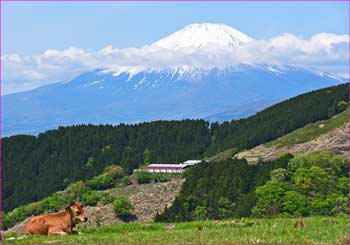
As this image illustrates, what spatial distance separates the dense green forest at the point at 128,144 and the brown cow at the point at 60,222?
10565 cm

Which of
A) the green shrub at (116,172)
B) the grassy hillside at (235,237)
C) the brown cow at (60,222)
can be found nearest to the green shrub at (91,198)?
the green shrub at (116,172)

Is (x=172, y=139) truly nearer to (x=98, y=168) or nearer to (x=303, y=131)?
(x=98, y=168)

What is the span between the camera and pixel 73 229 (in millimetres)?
20484

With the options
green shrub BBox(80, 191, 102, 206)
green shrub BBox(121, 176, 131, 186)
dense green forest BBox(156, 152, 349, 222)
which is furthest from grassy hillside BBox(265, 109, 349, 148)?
green shrub BBox(80, 191, 102, 206)

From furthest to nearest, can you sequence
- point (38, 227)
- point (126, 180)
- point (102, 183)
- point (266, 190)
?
point (102, 183)
point (126, 180)
point (266, 190)
point (38, 227)

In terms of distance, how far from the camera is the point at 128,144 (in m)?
154

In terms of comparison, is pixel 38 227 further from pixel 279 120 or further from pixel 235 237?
pixel 279 120

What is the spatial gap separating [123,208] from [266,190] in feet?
72.7

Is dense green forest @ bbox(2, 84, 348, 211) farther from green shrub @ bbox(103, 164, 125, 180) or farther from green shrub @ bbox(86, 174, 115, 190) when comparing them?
green shrub @ bbox(86, 174, 115, 190)

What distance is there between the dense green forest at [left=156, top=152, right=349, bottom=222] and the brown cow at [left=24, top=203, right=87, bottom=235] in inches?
1576

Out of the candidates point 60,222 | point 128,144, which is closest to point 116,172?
point 128,144

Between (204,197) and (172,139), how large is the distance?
72054 millimetres

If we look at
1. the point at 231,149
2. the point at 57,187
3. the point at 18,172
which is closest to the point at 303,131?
the point at 231,149

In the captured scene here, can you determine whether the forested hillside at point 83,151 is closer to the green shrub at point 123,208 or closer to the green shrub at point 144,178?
the green shrub at point 144,178
